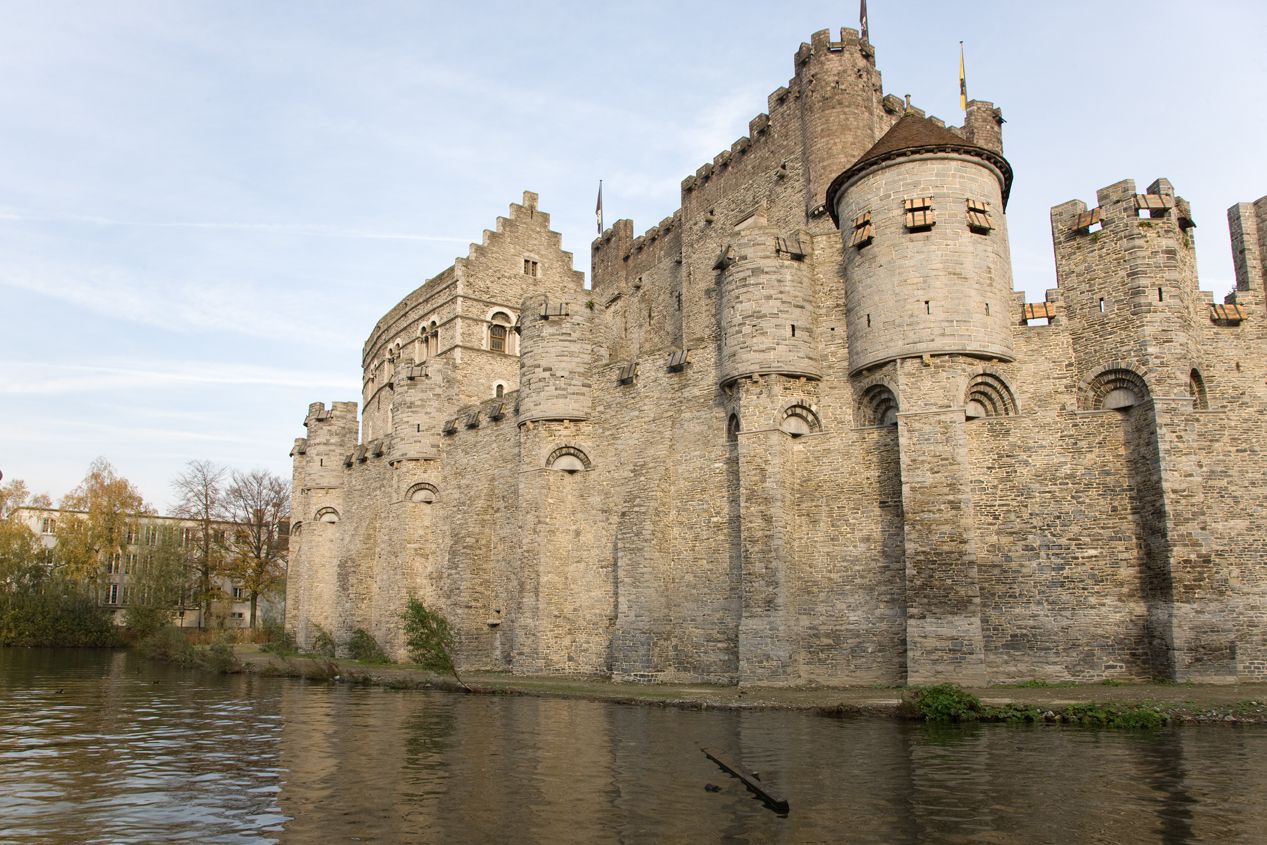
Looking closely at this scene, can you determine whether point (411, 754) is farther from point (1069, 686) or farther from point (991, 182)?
point (991, 182)

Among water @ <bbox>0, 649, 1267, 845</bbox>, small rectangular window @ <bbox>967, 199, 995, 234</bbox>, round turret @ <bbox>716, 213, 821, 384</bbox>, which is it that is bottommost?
water @ <bbox>0, 649, 1267, 845</bbox>

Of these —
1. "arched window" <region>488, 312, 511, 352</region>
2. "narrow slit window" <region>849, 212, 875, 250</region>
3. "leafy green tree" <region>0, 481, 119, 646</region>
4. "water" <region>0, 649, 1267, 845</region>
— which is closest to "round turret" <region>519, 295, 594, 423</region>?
"narrow slit window" <region>849, 212, 875, 250</region>

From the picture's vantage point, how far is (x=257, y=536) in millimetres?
50688

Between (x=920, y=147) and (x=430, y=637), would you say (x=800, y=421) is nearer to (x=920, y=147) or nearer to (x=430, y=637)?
(x=920, y=147)

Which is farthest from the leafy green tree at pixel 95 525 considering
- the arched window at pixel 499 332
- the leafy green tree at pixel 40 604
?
the arched window at pixel 499 332

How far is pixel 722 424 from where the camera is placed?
22406 mm

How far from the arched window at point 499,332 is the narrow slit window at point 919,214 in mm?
26115

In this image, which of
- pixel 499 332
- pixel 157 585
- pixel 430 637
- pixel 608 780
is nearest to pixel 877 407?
pixel 608 780

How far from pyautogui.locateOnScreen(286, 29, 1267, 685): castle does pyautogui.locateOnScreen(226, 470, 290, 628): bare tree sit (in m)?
25.4

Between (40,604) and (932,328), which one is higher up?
(932,328)

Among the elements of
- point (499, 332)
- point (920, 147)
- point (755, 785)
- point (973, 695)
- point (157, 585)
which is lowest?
point (755, 785)

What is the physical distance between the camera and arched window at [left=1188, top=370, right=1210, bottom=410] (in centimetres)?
1875

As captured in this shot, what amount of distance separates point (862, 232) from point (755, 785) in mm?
13715

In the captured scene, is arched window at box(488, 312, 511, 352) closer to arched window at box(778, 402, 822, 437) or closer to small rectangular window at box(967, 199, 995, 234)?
arched window at box(778, 402, 822, 437)
